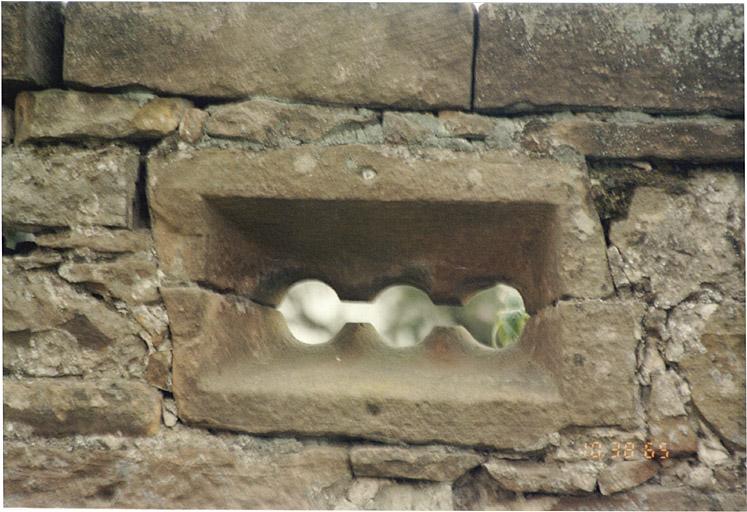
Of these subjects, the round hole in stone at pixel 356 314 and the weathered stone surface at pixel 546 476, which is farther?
the round hole in stone at pixel 356 314

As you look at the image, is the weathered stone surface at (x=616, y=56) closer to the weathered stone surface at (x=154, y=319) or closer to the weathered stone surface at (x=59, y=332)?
the weathered stone surface at (x=154, y=319)

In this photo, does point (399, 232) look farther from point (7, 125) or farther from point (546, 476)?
point (7, 125)

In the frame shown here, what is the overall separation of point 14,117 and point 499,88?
1.36 meters

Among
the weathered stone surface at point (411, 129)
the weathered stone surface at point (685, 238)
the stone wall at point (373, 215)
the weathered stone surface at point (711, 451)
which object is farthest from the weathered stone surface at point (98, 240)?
the weathered stone surface at point (711, 451)

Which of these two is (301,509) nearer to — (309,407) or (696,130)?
(309,407)

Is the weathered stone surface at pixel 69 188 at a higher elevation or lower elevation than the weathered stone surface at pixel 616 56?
lower

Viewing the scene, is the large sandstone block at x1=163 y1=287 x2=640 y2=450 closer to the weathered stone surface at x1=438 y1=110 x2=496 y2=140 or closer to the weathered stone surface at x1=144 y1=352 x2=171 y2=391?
the weathered stone surface at x1=144 y1=352 x2=171 y2=391

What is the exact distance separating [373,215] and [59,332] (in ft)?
3.08

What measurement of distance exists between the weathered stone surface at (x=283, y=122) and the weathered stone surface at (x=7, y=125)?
1.89 ft

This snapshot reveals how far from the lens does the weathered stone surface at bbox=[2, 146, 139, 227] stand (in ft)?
5.98

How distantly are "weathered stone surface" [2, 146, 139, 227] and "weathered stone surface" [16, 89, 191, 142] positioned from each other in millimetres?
61

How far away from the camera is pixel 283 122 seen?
1805mm

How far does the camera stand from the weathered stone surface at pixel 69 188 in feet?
5.98

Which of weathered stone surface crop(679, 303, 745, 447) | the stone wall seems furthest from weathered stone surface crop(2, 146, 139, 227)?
weathered stone surface crop(679, 303, 745, 447)
